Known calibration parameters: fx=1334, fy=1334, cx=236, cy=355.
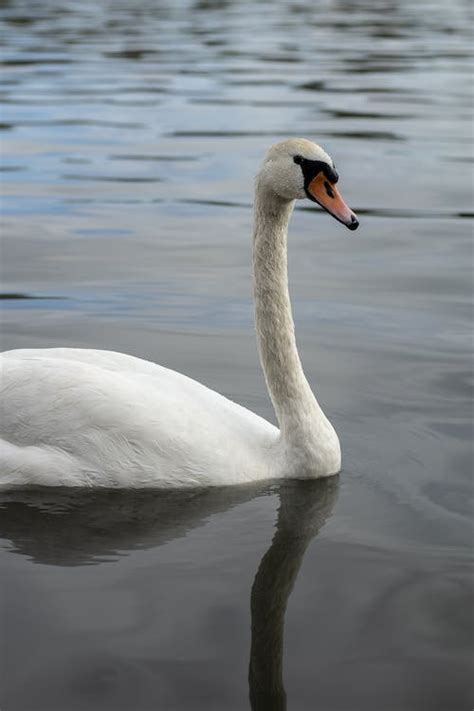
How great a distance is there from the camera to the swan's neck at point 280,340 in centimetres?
700

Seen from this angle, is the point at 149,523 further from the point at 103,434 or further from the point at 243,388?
the point at 243,388

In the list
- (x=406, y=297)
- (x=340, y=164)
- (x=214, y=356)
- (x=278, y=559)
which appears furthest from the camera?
(x=340, y=164)

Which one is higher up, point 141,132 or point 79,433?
point 79,433

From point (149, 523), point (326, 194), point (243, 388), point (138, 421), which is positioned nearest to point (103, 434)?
point (138, 421)

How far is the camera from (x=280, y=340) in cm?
720

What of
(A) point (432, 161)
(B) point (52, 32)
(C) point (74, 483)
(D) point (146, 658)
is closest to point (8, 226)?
(A) point (432, 161)

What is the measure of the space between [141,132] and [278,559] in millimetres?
14140

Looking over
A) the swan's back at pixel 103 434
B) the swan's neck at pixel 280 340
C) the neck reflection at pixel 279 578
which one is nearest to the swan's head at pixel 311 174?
the swan's neck at pixel 280 340

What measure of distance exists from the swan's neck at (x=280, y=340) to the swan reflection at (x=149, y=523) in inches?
9.8

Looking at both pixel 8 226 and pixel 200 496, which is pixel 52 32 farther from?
pixel 200 496

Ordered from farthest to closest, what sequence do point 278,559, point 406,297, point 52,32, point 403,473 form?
1. point 52,32
2. point 406,297
3. point 403,473
4. point 278,559

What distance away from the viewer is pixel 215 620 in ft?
17.9

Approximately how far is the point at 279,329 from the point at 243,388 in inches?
54.9

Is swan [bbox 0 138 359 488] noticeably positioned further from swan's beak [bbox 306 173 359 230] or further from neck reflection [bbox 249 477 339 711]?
neck reflection [bbox 249 477 339 711]
